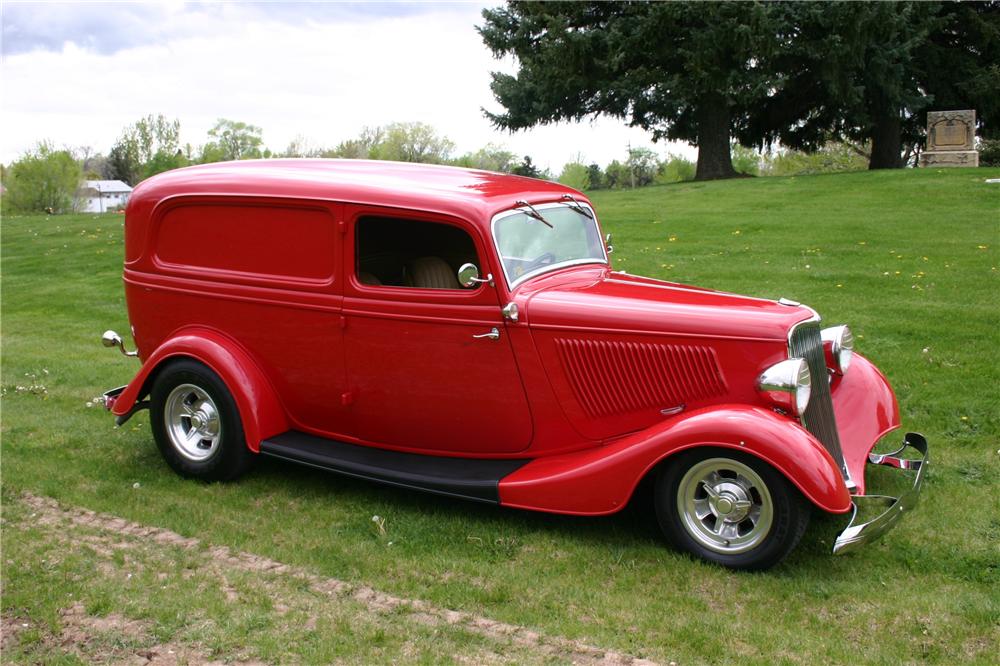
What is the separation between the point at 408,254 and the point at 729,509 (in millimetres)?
2473

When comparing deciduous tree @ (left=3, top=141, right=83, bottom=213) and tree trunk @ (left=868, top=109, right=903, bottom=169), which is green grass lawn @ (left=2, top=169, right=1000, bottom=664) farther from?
Answer: deciduous tree @ (left=3, top=141, right=83, bottom=213)

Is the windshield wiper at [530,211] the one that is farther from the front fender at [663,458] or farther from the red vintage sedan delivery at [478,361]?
the front fender at [663,458]

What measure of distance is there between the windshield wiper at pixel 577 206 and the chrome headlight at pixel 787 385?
6.49ft

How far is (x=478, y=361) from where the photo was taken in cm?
515

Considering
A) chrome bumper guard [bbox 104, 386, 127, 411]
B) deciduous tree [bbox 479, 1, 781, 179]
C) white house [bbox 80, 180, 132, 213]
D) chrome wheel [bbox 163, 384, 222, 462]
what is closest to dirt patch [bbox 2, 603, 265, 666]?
chrome wheel [bbox 163, 384, 222, 462]

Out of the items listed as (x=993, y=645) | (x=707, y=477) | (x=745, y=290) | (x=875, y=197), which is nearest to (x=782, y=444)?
(x=707, y=477)

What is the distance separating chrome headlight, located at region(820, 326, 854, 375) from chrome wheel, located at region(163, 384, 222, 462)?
13.4 ft

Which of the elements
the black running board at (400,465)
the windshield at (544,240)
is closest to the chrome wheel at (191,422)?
the black running board at (400,465)

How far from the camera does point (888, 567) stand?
4.51 meters

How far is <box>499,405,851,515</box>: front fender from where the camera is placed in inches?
169

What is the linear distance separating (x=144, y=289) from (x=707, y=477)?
4.16 metres

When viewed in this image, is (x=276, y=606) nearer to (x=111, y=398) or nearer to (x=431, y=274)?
(x=431, y=274)

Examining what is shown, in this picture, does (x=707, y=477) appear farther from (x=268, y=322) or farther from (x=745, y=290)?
(x=745, y=290)

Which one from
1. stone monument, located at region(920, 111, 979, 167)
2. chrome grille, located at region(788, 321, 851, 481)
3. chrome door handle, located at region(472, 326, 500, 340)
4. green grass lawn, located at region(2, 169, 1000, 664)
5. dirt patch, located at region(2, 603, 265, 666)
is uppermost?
stone monument, located at region(920, 111, 979, 167)
